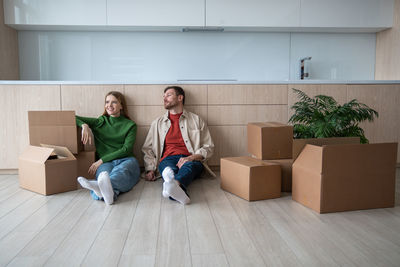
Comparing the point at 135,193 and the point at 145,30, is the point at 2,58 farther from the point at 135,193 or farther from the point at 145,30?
the point at 135,193

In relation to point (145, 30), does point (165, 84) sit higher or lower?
lower

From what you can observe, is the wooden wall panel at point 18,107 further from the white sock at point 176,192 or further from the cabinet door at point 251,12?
the cabinet door at point 251,12

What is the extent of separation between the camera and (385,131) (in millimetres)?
2932

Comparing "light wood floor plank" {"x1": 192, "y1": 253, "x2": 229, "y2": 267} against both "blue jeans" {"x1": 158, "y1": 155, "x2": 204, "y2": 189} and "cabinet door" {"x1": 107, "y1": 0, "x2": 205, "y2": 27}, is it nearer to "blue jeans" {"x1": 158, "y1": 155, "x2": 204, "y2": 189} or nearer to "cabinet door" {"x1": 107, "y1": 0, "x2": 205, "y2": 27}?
"blue jeans" {"x1": 158, "y1": 155, "x2": 204, "y2": 189}

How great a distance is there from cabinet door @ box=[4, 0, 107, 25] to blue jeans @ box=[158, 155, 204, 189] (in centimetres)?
186

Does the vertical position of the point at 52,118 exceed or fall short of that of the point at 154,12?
it falls short

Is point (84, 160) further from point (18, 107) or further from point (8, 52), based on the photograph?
point (8, 52)

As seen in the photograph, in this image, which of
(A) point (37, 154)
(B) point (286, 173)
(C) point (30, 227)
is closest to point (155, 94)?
(A) point (37, 154)

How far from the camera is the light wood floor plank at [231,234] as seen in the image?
1.24m

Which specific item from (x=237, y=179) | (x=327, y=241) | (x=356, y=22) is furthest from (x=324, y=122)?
(x=356, y=22)

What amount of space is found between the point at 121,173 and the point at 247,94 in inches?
53.1

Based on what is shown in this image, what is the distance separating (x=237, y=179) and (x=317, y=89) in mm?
1333

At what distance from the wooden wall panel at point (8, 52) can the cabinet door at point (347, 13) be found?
320 cm

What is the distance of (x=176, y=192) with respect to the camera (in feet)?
6.15
